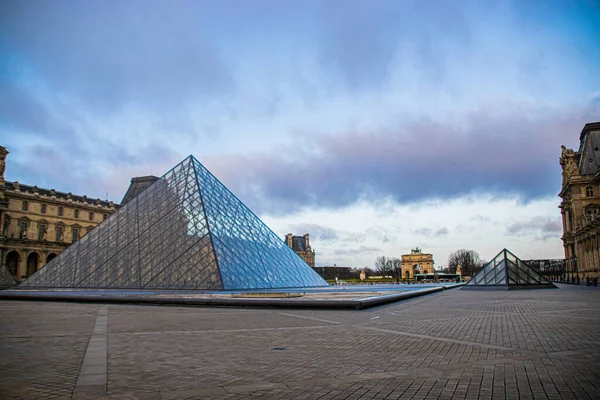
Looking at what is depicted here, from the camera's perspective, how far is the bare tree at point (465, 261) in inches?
5556

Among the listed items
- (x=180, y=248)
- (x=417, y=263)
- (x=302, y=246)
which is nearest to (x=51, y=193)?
(x=180, y=248)

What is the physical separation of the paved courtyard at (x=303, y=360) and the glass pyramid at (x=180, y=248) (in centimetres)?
1675

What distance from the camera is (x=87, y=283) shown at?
29859 millimetres

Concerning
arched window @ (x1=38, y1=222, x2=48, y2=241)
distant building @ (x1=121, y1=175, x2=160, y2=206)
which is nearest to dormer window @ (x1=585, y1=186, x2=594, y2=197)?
distant building @ (x1=121, y1=175, x2=160, y2=206)

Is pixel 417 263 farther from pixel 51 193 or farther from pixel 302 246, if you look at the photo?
pixel 51 193

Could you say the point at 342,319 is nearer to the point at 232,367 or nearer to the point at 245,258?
the point at 232,367

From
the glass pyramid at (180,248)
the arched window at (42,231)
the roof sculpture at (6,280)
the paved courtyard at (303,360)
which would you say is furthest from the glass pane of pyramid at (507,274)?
the arched window at (42,231)

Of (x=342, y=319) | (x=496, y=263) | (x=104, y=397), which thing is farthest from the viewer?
(x=496, y=263)

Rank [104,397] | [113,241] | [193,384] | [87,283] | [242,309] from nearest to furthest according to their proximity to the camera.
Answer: [104,397], [193,384], [242,309], [87,283], [113,241]

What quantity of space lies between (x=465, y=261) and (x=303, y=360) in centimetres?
15133

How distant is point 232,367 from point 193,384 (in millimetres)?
921

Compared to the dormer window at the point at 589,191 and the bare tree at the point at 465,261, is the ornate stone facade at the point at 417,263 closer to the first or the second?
the bare tree at the point at 465,261

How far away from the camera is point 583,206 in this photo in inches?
2127

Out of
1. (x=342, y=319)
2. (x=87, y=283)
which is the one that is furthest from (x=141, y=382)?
(x=87, y=283)
